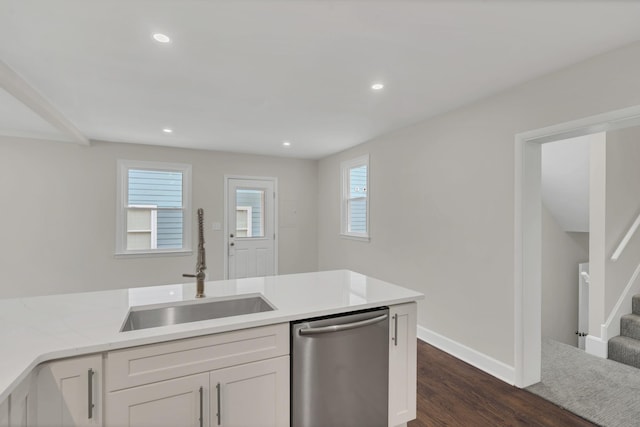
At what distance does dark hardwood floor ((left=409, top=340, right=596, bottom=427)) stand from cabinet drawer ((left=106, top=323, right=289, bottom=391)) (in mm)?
1276

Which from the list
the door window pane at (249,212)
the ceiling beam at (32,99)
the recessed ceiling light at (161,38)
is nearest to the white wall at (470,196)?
the door window pane at (249,212)

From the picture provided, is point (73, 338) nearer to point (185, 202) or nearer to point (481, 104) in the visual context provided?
A: point (481, 104)

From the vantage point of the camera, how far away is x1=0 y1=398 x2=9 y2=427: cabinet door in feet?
3.02

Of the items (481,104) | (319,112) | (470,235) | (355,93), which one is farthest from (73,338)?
(481,104)

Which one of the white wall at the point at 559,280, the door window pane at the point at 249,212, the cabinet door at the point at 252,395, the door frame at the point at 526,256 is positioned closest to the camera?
the cabinet door at the point at 252,395

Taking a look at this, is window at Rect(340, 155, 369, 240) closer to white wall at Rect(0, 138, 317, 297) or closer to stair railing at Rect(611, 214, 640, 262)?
white wall at Rect(0, 138, 317, 297)

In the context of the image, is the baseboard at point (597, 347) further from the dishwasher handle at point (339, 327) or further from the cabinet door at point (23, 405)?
the cabinet door at point (23, 405)

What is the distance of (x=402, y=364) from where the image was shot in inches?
70.6

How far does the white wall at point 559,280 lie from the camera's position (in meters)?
3.88

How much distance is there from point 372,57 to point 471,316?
240 cm

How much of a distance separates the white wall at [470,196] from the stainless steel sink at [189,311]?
202 cm

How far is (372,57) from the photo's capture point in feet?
6.69

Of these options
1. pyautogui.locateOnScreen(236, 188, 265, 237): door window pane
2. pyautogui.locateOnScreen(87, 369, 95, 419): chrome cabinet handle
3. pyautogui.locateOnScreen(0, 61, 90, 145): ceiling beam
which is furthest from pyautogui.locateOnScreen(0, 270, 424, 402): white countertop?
pyautogui.locateOnScreen(236, 188, 265, 237): door window pane

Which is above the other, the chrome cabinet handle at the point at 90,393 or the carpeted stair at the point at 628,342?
the chrome cabinet handle at the point at 90,393
